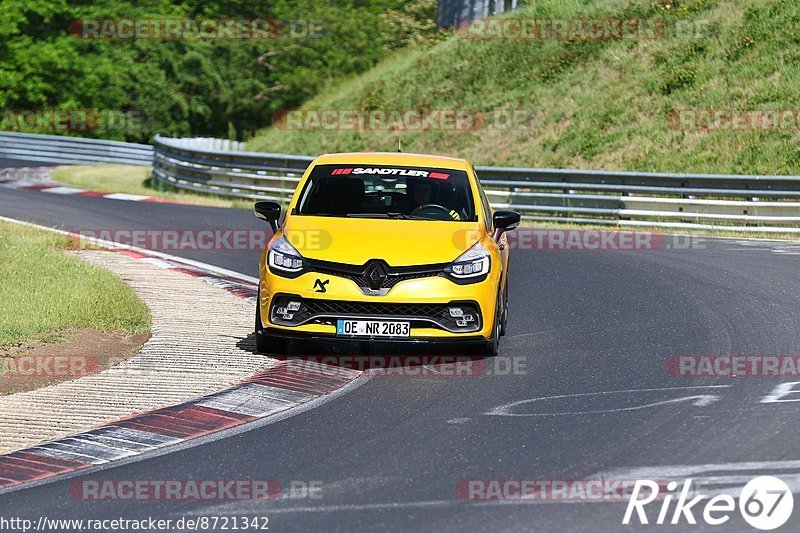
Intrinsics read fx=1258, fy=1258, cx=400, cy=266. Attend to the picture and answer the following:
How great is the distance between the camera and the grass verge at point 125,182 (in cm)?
2729

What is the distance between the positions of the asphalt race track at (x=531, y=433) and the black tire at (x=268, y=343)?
3.91 feet

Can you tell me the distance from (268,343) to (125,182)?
24285 mm

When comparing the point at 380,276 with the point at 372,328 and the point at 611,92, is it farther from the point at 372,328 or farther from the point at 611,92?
the point at 611,92

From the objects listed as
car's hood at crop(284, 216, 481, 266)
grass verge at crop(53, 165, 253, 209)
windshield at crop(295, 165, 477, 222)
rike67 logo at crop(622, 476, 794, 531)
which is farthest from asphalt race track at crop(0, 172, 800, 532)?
grass verge at crop(53, 165, 253, 209)

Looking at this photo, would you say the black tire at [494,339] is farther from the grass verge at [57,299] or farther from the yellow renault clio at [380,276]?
the grass verge at [57,299]

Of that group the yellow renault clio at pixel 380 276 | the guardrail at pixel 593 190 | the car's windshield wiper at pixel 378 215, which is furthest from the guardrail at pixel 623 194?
the car's windshield wiper at pixel 378 215

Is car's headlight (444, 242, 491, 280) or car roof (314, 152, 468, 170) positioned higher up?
car roof (314, 152, 468, 170)

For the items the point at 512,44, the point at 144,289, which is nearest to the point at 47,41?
the point at 512,44

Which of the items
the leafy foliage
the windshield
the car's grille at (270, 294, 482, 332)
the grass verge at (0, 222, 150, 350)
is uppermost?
the leafy foliage

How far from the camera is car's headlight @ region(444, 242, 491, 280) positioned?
9789 millimetres

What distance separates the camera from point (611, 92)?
35312 mm

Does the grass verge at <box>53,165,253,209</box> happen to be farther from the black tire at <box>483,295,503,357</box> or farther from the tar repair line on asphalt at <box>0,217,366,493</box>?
the tar repair line on asphalt at <box>0,217,366,493</box>

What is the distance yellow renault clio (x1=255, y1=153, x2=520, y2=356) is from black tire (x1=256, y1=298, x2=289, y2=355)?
0.04 feet

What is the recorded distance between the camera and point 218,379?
922 cm
